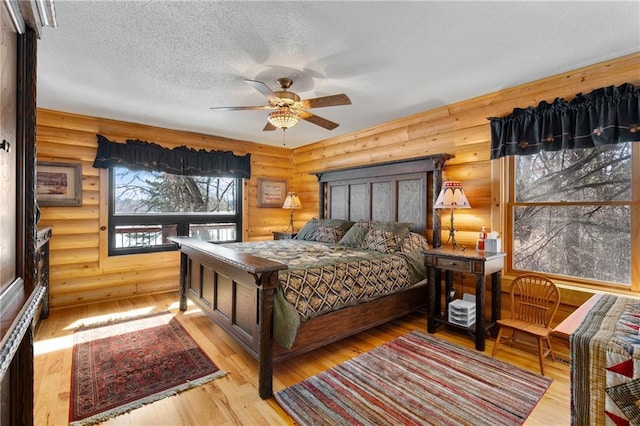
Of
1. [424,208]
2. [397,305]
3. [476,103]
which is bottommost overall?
[397,305]

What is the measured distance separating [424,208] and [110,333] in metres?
3.66

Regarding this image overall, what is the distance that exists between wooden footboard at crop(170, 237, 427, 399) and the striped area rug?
241mm

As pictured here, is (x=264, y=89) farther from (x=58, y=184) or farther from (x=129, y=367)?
(x=58, y=184)

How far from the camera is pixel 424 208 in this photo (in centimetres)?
379

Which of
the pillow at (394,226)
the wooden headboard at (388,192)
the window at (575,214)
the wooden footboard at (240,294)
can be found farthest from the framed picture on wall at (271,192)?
the window at (575,214)

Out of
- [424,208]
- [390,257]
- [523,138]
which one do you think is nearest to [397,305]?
[390,257]

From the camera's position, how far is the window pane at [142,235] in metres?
4.40

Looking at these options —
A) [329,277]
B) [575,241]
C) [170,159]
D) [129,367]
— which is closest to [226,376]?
[129,367]

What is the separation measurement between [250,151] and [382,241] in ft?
10.2

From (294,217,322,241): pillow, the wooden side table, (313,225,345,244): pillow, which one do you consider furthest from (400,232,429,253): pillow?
(294,217,322,241): pillow

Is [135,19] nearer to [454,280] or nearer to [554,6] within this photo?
[554,6]

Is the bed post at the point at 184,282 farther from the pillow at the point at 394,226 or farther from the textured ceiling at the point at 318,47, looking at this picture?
the pillow at the point at 394,226

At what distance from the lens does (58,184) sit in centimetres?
386

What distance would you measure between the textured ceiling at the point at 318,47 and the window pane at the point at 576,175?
2.53 ft
